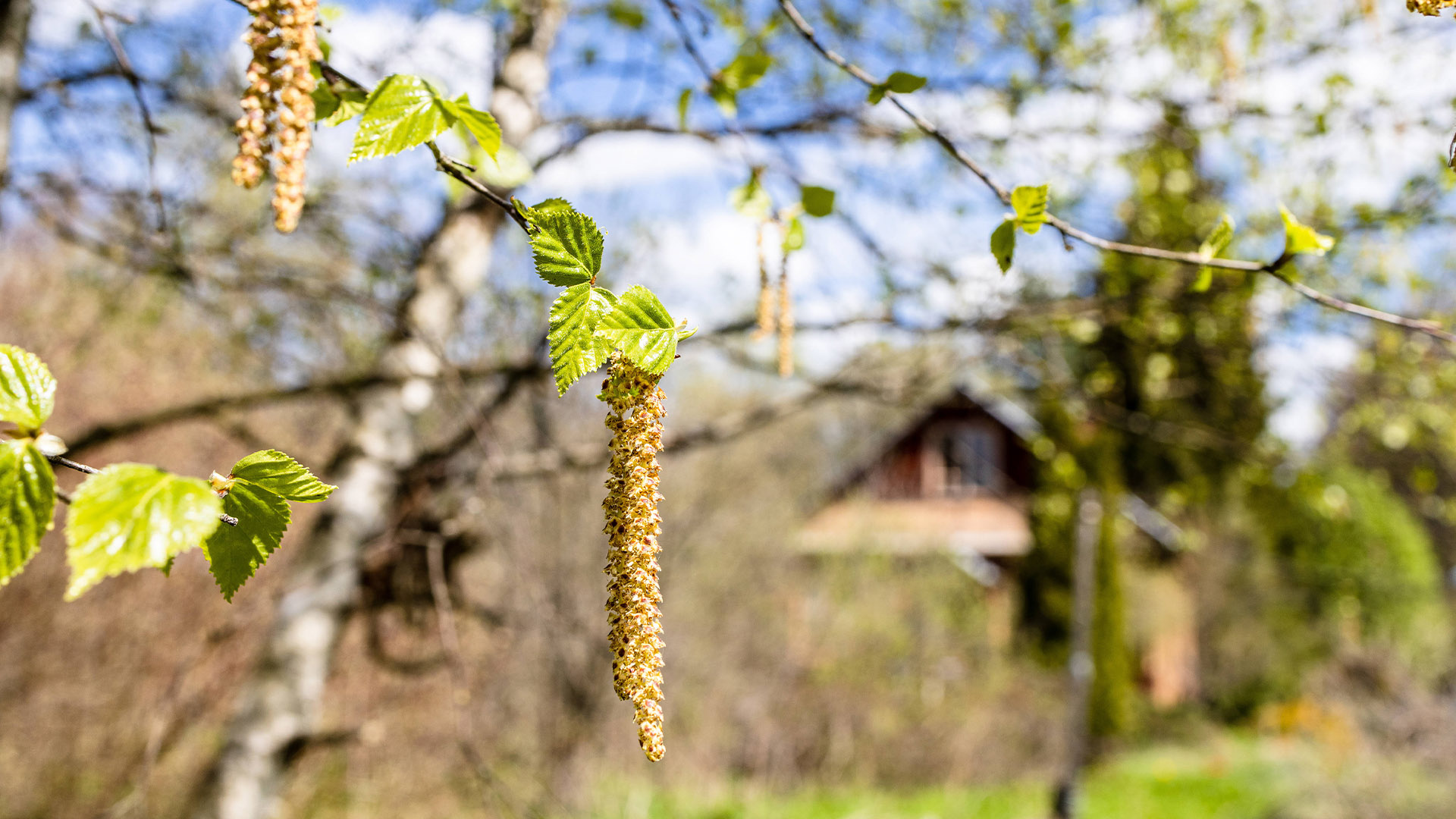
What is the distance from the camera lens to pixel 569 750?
736 cm

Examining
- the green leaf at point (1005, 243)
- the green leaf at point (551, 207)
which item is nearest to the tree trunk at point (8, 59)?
the green leaf at point (551, 207)

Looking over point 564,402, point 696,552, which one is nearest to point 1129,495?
point 696,552

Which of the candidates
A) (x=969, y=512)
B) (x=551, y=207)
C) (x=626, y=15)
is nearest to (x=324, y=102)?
(x=551, y=207)

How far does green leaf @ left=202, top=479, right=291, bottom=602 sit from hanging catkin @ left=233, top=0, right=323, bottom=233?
223 mm

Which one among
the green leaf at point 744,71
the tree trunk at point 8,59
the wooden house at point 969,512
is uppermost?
the tree trunk at point 8,59

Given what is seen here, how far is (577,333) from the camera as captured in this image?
818 millimetres

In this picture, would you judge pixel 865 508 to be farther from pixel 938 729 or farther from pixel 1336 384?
pixel 1336 384

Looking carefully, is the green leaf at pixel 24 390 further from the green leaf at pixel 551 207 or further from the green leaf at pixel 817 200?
the green leaf at pixel 817 200

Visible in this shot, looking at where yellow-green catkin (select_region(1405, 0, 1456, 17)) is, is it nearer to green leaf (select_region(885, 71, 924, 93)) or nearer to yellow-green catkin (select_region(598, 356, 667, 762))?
green leaf (select_region(885, 71, 924, 93))

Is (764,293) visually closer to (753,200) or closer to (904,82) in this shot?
(753,200)

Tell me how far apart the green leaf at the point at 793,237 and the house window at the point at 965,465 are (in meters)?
17.2

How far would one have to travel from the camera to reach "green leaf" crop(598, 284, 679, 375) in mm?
799

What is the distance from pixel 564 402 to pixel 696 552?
2717mm

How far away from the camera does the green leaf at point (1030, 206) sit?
1.13 metres
